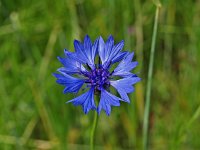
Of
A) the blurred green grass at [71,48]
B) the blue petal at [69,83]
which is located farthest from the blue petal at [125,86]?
the blurred green grass at [71,48]

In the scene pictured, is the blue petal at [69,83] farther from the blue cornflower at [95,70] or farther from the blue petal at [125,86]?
the blue petal at [125,86]

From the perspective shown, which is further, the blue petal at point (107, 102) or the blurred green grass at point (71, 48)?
the blurred green grass at point (71, 48)

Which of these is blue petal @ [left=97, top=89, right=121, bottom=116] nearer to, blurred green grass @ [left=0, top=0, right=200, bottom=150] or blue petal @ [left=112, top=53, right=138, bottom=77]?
blue petal @ [left=112, top=53, right=138, bottom=77]

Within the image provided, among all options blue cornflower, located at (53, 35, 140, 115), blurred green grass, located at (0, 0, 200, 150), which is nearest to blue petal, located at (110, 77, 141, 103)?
blue cornflower, located at (53, 35, 140, 115)

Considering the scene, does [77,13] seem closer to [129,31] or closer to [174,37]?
[129,31]

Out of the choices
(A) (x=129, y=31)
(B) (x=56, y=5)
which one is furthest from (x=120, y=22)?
(B) (x=56, y=5)

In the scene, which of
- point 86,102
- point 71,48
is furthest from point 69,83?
point 71,48

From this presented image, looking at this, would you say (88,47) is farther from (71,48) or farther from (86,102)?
(71,48)
